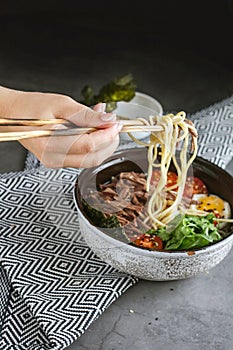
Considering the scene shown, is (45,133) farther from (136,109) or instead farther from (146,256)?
(136,109)

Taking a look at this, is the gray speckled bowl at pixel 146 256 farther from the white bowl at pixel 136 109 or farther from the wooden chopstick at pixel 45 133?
the white bowl at pixel 136 109

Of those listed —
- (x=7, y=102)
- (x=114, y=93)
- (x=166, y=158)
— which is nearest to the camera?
(x=7, y=102)

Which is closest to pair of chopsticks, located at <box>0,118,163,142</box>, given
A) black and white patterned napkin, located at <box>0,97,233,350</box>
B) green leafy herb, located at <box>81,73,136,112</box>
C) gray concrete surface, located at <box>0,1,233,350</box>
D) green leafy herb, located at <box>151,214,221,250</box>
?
green leafy herb, located at <box>151,214,221,250</box>

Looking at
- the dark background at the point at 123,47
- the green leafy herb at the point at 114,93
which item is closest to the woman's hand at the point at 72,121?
the green leafy herb at the point at 114,93

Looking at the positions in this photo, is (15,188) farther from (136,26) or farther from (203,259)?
(136,26)

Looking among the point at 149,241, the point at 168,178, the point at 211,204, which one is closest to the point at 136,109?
the point at 168,178

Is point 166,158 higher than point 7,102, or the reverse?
point 7,102
